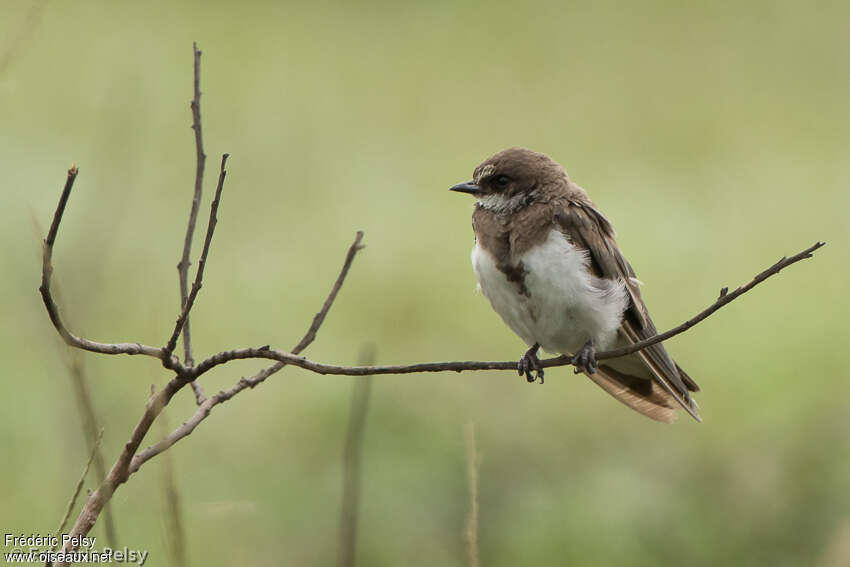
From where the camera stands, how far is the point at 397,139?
42.8ft

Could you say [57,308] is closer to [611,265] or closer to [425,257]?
[611,265]

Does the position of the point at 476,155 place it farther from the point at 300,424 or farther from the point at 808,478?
the point at 808,478

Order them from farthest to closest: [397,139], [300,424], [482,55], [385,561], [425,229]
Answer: [482,55], [397,139], [425,229], [300,424], [385,561]

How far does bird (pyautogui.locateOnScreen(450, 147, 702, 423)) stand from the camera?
14.0 ft

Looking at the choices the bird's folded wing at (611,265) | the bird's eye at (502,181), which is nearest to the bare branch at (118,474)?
the bird's folded wing at (611,265)

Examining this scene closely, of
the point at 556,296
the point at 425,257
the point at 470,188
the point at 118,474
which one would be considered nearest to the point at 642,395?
the point at 556,296

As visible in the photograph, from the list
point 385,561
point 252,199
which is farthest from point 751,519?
point 252,199

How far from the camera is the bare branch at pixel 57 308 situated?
2164 mm

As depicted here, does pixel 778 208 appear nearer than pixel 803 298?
No

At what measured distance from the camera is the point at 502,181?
180 inches

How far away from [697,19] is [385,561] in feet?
40.8

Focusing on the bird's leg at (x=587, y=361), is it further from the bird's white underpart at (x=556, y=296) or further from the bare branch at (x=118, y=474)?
the bare branch at (x=118, y=474)

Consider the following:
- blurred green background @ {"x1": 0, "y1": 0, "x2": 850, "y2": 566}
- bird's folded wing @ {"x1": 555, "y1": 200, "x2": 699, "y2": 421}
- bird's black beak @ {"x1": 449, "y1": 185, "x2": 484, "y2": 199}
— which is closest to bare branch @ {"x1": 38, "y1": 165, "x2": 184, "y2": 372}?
blurred green background @ {"x1": 0, "y1": 0, "x2": 850, "y2": 566}

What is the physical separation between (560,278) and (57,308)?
2167mm
